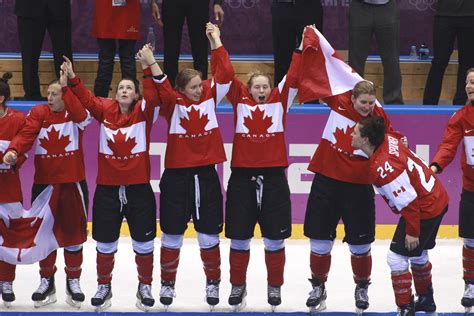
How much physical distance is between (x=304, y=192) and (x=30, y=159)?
2.45 metres

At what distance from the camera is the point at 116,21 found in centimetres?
1098

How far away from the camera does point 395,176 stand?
7.99m

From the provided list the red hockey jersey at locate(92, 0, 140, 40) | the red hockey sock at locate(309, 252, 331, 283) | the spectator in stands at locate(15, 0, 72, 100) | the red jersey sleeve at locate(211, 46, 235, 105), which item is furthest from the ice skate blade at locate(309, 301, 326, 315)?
the spectator in stands at locate(15, 0, 72, 100)

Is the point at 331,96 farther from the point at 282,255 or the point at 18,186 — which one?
the point at 18,186

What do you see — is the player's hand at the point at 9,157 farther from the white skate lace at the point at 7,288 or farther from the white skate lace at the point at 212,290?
the white skate lace at the point at 212,290

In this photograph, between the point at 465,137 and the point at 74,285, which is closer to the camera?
the point at 465,137

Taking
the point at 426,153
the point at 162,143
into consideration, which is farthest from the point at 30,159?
Result: the point at 426,153

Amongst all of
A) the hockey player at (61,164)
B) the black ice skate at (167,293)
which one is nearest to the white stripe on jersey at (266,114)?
the hockey player at (61,164)

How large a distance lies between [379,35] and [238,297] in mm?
3432

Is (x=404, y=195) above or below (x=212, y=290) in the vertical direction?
above

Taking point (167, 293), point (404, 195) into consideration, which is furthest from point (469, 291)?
point (167, 293)

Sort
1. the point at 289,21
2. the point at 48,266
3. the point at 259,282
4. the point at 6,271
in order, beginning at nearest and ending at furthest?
the point at 6,271 < the point at 48,266 < the point at 259,282 < the point at 289,21

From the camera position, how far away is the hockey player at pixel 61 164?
338 inches

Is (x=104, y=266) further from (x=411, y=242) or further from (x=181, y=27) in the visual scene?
(x=181, y=27)
